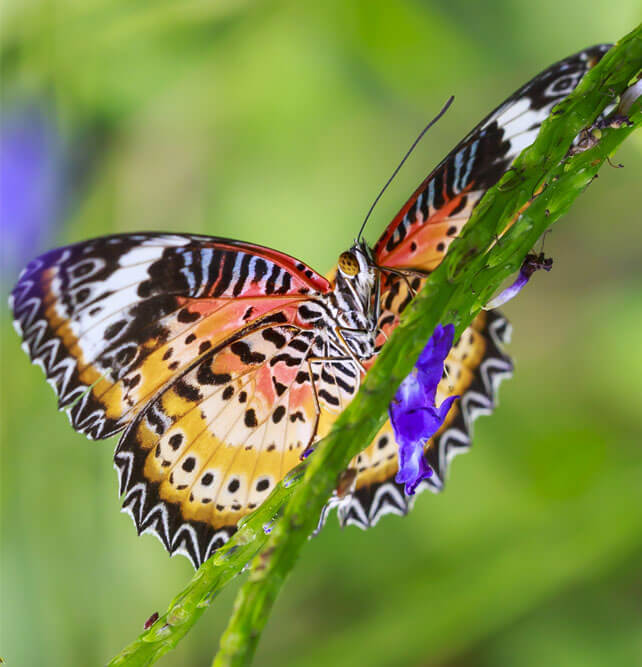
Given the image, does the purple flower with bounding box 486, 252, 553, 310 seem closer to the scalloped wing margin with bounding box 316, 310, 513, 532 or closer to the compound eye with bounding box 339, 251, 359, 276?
the compound eye with bounding box 339, 251, 359, 276

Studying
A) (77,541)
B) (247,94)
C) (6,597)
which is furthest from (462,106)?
(6,597)

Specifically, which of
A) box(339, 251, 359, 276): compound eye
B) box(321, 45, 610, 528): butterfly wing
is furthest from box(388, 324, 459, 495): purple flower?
box(339, 251, 359, 276): compound eye

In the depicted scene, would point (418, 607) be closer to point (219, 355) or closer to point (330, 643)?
point (330, 643)

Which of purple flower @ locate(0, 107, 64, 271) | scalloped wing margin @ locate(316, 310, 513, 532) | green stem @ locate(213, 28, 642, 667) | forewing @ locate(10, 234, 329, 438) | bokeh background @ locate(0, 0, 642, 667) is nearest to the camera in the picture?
green stem @ locate(213, 28, 642, 667)

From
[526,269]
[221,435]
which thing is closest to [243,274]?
[221,435]

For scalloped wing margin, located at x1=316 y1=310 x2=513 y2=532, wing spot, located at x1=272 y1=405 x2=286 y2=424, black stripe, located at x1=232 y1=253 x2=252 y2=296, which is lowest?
scalloped wing margin, located at x1=316 y1=310 x2=513 y2=532

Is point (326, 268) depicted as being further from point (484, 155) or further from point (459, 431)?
point (484, 155)
